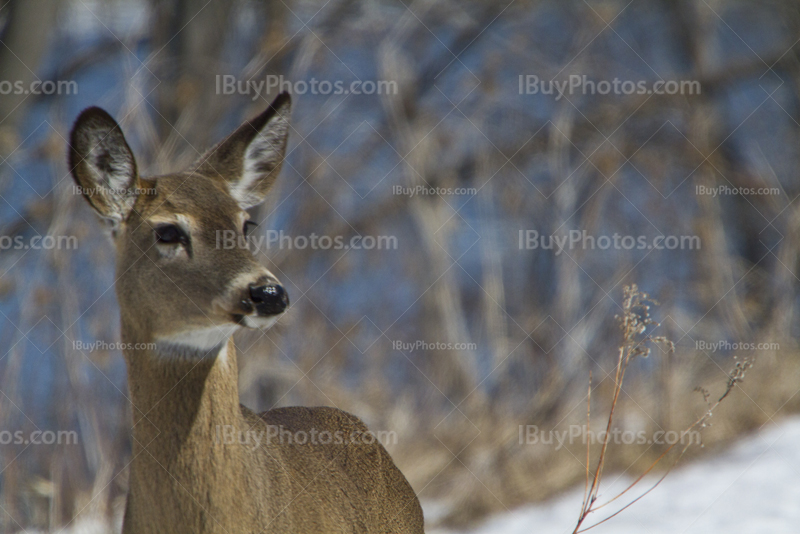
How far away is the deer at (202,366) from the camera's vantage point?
9.21 ft

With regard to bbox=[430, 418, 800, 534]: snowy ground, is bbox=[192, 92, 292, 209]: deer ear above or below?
above

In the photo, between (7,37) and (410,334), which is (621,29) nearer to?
(410,334)

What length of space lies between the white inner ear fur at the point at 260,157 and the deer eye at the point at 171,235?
0.60 meters

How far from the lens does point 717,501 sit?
5777 mm

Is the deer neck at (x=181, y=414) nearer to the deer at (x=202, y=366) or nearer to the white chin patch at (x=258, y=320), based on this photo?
the deer at (x=202, y=366)

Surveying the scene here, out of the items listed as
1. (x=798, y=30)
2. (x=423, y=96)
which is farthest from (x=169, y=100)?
(x=798, y=30)

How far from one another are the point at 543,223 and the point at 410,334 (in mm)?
2402

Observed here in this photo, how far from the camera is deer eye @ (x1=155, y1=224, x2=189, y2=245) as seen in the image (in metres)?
3.10

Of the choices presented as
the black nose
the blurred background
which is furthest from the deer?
the blurred background

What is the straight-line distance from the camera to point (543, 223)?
904cm

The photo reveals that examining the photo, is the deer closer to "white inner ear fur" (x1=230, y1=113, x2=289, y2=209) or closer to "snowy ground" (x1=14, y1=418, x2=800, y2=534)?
"white inner ear fur" (x1=230, y1=113, x2=289, y2=209)

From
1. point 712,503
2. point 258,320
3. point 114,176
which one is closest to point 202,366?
point 258,320

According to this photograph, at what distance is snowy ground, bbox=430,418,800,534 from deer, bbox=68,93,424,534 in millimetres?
2720

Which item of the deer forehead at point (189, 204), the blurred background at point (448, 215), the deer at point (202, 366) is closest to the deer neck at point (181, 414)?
the deer at point (202, 366)
